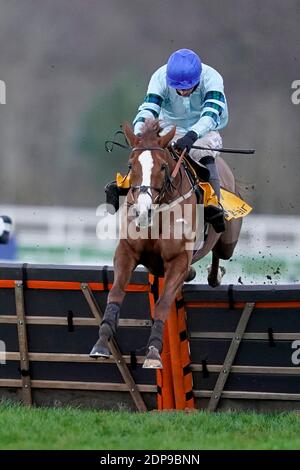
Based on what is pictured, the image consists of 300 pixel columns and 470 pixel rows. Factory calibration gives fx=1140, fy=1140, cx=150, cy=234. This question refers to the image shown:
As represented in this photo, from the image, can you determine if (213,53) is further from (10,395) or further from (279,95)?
(10,395)

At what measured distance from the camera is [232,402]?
28.9 ft

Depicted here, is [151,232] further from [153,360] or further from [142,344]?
[142,344]

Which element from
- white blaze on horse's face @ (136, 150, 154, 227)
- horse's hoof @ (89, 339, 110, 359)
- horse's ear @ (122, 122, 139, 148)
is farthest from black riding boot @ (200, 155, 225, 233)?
horse's hoof @ (89, 339, 110, 359)

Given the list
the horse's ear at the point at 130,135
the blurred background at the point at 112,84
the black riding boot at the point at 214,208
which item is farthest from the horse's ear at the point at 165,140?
the blurred background at the point at 112,84

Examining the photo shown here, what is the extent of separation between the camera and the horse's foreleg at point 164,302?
730 centimetres

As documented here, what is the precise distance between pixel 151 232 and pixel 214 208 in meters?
0.85

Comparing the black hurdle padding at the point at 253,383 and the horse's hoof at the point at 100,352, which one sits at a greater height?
the horse's hoof at the point at 100,352

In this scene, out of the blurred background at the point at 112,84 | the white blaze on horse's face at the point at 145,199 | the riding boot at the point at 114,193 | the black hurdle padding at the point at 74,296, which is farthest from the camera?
the blurred background at the point at 112,84

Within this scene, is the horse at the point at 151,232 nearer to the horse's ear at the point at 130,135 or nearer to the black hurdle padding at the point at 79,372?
the horse's ear at the point at 130,135

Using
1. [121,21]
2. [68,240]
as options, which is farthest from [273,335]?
[121,21]

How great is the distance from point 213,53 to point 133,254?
17.1 meters

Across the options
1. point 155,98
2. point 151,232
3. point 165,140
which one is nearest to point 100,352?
point 151,232
